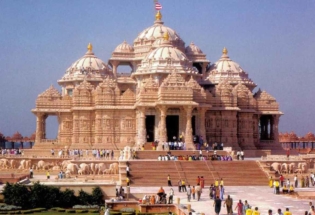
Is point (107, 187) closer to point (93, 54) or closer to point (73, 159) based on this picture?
point (73, 159)

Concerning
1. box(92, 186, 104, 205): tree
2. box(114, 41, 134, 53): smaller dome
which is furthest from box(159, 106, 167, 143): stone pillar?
box(114, 41, 134, 53): smaller dome

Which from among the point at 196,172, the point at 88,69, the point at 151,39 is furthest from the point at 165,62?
the point at 196,172

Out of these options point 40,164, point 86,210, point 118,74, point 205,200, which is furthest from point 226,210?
point 118,74

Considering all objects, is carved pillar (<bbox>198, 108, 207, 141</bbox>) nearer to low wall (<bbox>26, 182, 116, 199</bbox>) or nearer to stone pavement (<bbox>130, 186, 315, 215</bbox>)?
stone pavement (<bbox>130, 186, 315, 215</bbox>)

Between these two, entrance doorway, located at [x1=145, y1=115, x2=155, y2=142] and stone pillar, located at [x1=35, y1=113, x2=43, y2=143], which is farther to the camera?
stone pillar, located at [x1=35, y1=113, x2=43, y2=143]

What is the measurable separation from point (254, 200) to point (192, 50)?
127 ft

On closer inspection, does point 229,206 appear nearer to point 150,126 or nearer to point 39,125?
point 150,126

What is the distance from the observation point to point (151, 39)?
67.9 meters

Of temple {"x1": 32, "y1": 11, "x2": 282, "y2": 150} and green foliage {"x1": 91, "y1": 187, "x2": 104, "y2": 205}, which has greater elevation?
temple {"x1": 32, "y1": 11, "x2": 282, "y2": 150}

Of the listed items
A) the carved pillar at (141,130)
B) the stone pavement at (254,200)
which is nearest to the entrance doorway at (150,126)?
the carved pillar at (141,130)

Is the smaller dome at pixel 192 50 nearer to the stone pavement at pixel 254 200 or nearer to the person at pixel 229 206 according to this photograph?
the stone pavement at pixel 254 200

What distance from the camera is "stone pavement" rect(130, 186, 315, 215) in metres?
30.9

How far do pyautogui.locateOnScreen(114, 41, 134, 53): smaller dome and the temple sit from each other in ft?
12.8

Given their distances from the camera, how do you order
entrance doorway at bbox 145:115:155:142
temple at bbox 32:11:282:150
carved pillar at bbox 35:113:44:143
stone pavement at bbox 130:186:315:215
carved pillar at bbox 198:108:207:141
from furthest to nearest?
carved pillar at bbox 35:113:44:143, entrance doorway at bbox 145:115:155:142, carved pillar at bbox 198:108:207:141, temple at bbox 32:11:282:150, stone pavement at bbox 130:186:315:215
